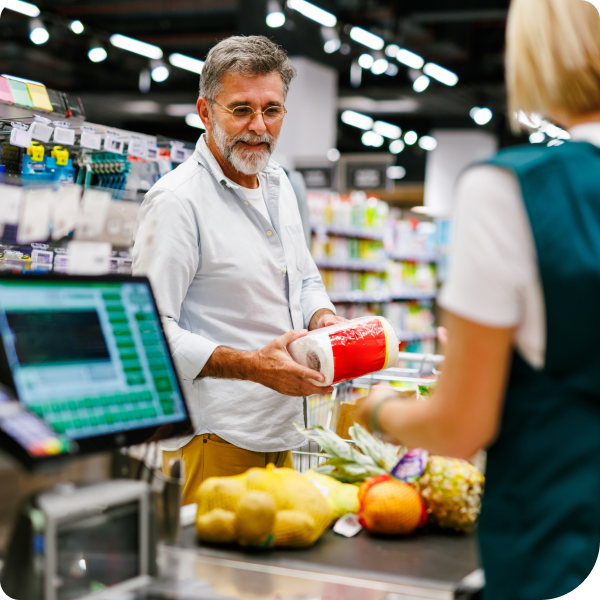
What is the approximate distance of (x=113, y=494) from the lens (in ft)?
3.40

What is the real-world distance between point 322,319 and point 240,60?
82cm

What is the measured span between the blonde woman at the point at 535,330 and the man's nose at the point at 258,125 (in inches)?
50.6

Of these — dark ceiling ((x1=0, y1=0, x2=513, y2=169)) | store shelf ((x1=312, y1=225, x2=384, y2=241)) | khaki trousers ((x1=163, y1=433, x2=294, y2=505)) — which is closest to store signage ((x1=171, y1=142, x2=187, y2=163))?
khaki trousers ((x1=163, y1=433, x2=294, y2=505))

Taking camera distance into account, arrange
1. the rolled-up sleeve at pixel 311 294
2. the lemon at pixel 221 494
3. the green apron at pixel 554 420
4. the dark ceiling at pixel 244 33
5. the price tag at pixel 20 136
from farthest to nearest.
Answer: the dark ceiling at pixel 244 33, the price tag at pixel 20 136, the rolled-up sleeve at pixel 311 294, the lemon at pixel 221 494, the green apron at pixel 554 420

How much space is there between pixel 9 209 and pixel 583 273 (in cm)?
271

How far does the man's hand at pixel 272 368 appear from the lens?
1827 mm

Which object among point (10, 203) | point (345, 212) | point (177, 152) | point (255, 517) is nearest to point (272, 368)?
point (255, 517)

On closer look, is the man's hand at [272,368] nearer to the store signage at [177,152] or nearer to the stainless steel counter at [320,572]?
the stainless steel counter at [320,572]

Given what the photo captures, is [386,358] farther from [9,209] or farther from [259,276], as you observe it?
[9,209]

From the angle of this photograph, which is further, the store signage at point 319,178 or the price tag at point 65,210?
the store signage at point 319,178

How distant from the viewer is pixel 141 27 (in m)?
12.9

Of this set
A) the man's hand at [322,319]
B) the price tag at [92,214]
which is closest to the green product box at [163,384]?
the man's hand at [322,319]

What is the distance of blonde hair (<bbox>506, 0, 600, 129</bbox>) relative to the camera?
95cm

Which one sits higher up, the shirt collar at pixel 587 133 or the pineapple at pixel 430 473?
the shirt collar at pixel 587 133
